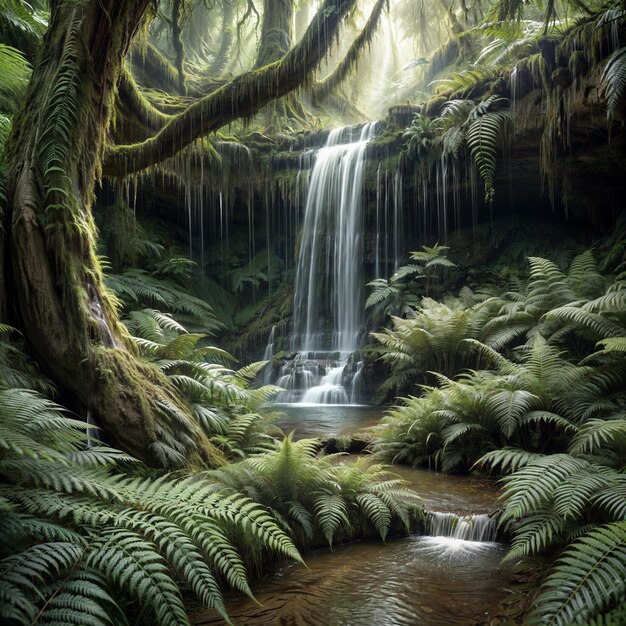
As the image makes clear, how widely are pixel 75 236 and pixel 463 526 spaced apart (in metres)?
3.59

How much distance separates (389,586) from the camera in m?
2.88

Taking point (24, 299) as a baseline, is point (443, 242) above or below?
above

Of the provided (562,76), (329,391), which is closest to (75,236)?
(329,391)

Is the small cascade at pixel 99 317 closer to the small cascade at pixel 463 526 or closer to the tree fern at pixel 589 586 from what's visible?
the small cascade at pixel 463 526

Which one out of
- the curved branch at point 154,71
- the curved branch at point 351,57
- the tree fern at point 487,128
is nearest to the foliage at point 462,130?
the tree fern at point 487,128

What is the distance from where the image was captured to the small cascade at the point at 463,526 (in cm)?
357

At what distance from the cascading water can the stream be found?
24.0 feet

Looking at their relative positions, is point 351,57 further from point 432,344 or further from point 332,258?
point 332,258

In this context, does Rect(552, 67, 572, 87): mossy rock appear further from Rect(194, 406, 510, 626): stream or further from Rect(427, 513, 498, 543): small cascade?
Rect(427, 513, 498, 543): small cascade

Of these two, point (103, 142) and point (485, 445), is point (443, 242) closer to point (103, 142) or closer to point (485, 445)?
point (485, 445)

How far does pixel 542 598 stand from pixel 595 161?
8.53 meters

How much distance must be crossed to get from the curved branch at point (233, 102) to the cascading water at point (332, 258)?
20.5 ft

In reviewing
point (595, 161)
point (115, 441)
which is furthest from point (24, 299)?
point (595, 161)

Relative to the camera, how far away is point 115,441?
10.9 feet
